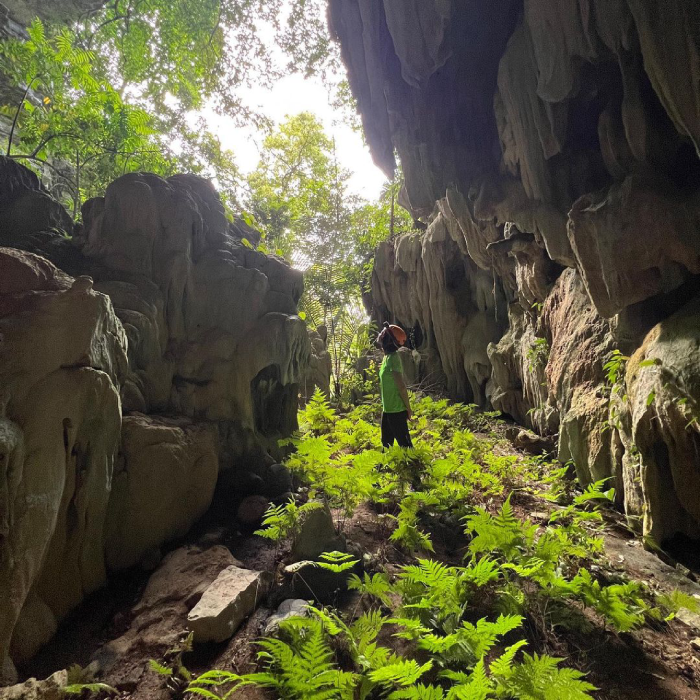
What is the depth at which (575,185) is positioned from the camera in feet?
18.4

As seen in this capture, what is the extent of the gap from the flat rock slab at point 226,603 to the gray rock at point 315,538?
358 millimetres

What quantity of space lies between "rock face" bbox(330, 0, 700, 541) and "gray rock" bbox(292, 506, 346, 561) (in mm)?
3156

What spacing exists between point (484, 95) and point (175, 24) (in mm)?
7501

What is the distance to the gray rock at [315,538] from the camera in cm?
341

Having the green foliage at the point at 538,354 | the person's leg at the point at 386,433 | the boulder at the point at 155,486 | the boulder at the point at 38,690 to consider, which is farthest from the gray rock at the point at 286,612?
the green foliage at the point at 538,354

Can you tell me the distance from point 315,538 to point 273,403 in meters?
3.22

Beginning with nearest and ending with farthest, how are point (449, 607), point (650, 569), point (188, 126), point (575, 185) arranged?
point (449, 607), point (650, 569), point (575, 185), point (188, 126)

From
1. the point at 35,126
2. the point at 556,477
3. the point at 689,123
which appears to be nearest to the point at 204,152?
the point at 35,126

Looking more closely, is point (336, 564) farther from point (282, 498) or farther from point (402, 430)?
point (402, 430)

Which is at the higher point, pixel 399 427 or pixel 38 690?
pixel 399 427

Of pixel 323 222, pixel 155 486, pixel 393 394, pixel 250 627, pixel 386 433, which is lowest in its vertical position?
pixel 250 627

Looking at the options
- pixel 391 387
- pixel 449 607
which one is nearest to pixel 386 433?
pixel 391 387

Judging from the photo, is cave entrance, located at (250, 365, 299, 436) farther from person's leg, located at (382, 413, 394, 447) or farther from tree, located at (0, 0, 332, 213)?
tree, located at (0, 0, 332, 213)

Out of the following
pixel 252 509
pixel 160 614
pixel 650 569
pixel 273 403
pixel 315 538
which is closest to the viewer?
pixel 160 614
